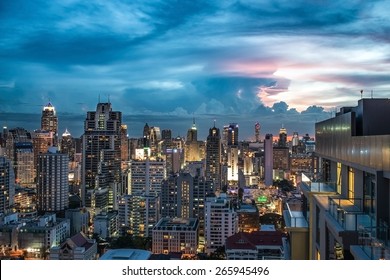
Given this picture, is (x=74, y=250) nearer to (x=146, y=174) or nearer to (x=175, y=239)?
(x=175, y=239)

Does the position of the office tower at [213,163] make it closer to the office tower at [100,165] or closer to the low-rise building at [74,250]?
the office tower at [100,165]

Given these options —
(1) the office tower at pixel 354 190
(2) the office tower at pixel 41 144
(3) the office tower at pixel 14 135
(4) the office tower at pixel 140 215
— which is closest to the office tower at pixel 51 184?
(2) the office tower at pixel 41 144

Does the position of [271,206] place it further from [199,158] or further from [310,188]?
[310,188]

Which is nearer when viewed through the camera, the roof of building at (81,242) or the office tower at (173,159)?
the roof of building at (81,242)

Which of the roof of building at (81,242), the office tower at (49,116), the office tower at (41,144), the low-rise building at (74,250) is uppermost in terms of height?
the office tower at (49,116)

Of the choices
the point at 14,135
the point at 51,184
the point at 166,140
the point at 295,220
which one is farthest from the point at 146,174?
the point at 295,220
